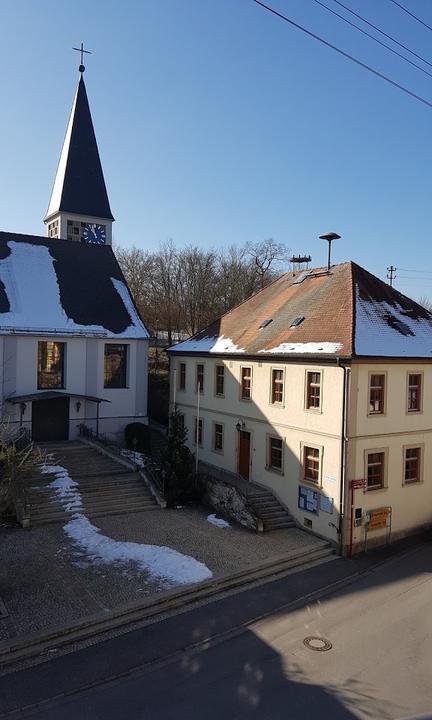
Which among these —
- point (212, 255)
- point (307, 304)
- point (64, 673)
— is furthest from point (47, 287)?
point (212, 255)

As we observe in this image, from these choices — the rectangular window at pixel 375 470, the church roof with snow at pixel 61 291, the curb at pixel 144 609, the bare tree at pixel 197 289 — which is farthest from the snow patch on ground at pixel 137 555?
the bare tree at pixel 197 289

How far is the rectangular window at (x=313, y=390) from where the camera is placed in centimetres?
2147

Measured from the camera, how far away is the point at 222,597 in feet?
51.9

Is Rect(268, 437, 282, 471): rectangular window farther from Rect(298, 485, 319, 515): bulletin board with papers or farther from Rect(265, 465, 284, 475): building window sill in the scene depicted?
Rect(298, 485, 319, 515): bulletin board with papers

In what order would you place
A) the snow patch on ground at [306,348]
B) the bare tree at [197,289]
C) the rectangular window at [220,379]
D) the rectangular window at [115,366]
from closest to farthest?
the snow patch on ground at [306,348] → the rectangular window at [220,379] → the rectangular window at [115,366] → the bare tree at [197,289]

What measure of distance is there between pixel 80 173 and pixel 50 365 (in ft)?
56.1

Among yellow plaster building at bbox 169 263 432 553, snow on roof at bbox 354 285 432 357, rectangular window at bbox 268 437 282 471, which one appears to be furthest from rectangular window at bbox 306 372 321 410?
rectangular window at bbox 268 437 282 471

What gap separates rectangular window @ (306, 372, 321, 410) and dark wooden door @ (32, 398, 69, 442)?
13228 mm

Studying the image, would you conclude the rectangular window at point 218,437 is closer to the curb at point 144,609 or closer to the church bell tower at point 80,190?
the curb at point 144,609

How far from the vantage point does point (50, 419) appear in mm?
28297

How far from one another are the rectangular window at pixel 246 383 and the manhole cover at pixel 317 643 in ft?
41.5

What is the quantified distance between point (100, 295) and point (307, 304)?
12.9 meters

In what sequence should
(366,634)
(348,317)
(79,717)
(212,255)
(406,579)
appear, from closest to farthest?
1. (79,717)
2. (366,634)
3. (406,579)
4. (348,317)
5. (212,255)

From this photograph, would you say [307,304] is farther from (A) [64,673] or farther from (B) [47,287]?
→ (A) [64,673]
